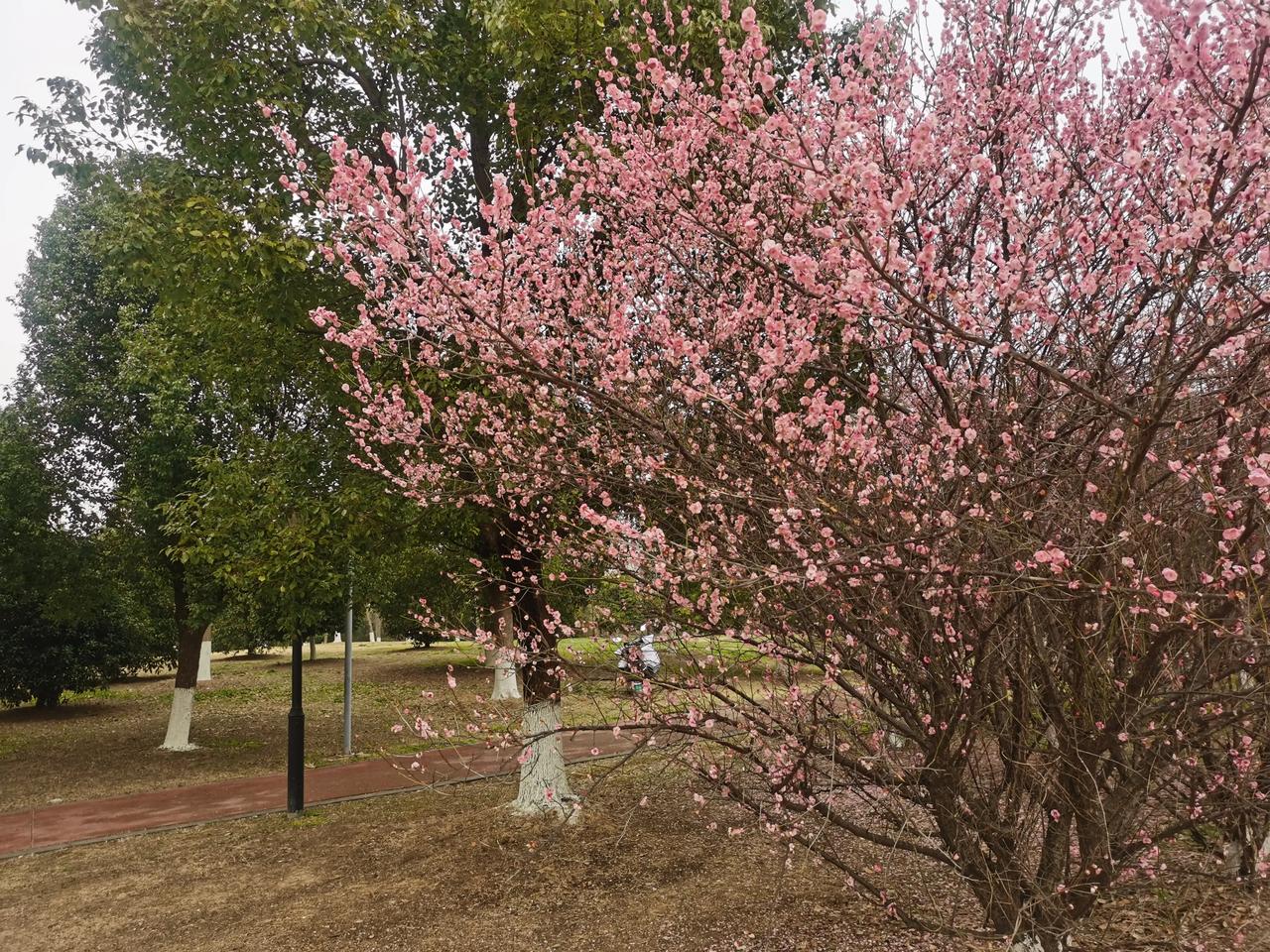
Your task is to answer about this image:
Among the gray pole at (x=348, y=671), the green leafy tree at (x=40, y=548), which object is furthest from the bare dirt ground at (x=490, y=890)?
the green leafy tree at (x=40, y=548)

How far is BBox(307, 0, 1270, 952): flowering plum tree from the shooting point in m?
3.04

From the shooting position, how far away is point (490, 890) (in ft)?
24.3

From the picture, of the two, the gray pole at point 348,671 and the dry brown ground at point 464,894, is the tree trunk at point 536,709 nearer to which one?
the dry brown ground at point 464,894

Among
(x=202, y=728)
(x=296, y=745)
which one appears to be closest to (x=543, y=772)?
(x=296, y=745)

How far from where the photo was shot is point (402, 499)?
27.4 feet

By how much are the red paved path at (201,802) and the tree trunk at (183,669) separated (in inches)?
113

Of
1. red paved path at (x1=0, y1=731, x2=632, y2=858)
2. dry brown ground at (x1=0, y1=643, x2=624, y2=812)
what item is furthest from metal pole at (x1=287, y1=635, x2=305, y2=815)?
dry brown ground at (x1=0, y1=643, x2=624, y2=812)

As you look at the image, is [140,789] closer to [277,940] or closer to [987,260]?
[277,940]

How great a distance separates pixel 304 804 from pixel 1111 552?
10.1 metres

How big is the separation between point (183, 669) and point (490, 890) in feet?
30.4

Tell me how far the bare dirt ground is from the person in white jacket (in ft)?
0.92

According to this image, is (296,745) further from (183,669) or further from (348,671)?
(183,669)

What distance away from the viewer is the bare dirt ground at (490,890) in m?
5.96

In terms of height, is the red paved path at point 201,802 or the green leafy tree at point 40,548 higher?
the green leafy tree at point 40,548
